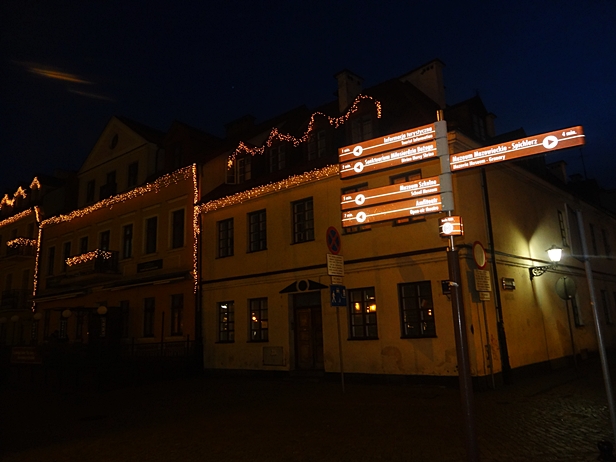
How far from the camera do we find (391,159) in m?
6.59

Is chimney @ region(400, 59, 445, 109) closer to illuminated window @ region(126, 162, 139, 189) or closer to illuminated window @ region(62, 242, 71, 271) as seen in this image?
illuminated window @ region(126, 162, 139, 189)

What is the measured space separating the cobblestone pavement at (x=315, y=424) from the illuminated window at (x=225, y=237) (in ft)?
20.7

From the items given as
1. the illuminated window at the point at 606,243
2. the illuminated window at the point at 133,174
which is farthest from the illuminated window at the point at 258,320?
the illuminated window at the point at 606,243

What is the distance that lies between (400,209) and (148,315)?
18.3 metres

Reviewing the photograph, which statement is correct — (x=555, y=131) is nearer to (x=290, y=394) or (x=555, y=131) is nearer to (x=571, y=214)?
(x=571, y=214)

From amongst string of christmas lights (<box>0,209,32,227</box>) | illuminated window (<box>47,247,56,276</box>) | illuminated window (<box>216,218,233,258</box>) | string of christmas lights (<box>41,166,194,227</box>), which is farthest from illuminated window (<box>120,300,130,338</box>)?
string of christmas lights (<box>0,209,32,227</box>)

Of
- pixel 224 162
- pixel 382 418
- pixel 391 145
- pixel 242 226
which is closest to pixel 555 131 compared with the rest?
pixel 391 145

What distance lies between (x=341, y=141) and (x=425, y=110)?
3132 mm

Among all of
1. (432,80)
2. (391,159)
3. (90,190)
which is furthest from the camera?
(90,190)

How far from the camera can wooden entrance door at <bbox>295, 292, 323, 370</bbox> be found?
1648 centimetres

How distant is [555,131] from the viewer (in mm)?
5762

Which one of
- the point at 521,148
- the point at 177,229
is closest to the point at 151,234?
the point at 177,229

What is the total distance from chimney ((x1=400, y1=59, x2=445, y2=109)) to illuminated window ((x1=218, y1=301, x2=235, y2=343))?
34.8ft

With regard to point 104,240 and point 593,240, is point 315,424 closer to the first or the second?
point 593,240
